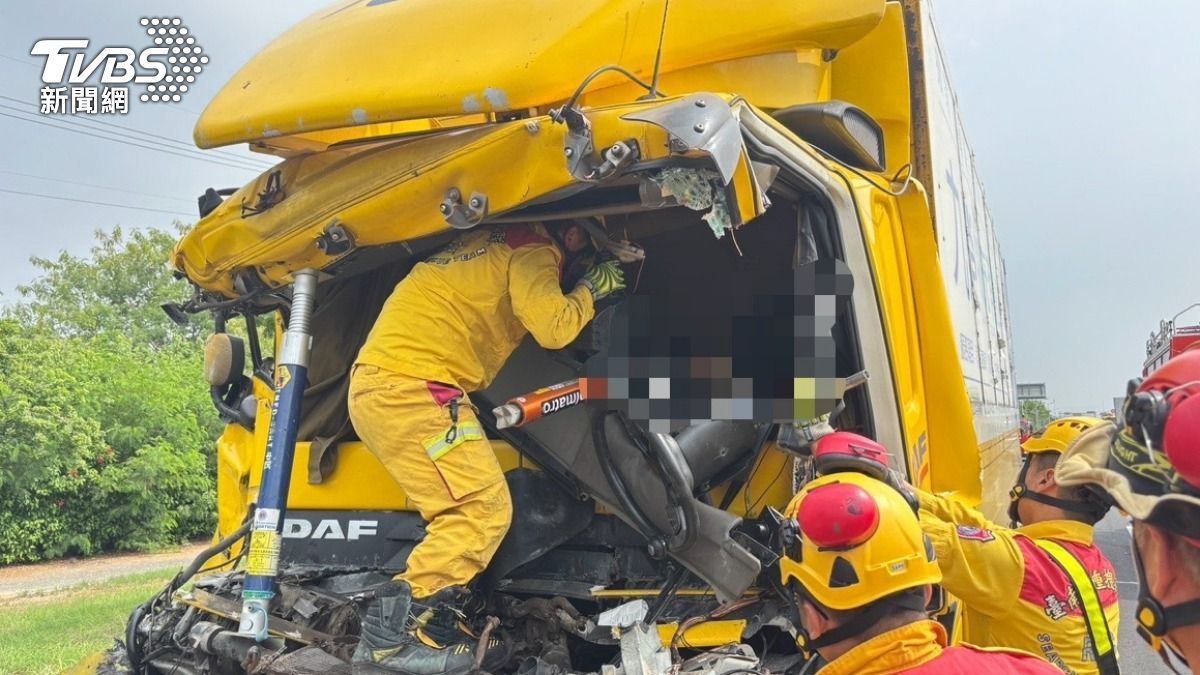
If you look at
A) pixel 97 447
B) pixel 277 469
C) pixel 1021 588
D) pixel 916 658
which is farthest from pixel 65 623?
pixel 916 658

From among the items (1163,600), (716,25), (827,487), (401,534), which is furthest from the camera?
(401,534)

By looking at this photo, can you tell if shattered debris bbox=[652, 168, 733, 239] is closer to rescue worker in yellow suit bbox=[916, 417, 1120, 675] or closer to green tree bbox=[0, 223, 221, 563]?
rescue worker in yellow suit bbox=[916, 417, 1120, 675]

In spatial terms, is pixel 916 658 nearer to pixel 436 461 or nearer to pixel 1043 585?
pixel 1043 585

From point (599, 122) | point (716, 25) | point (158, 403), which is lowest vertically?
point (158, 403)

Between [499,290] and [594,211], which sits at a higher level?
[594,211]

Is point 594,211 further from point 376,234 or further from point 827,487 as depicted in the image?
point 827,487

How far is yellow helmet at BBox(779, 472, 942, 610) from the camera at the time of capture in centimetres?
170

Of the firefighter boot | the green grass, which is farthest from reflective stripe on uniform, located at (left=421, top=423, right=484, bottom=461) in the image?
the green grass

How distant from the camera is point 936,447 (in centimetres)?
365

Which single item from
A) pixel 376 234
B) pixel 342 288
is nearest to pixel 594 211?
pixel 376 234

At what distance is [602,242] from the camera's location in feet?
9.95

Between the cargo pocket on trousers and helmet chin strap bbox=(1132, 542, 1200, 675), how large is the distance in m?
1.92

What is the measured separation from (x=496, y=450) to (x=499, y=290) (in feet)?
2.43

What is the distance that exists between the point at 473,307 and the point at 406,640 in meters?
1.03
